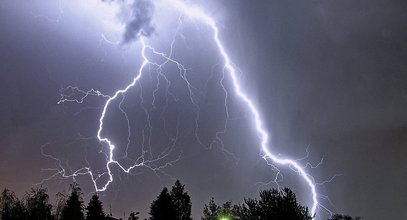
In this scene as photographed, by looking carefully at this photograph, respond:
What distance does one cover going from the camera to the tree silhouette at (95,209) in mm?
31219

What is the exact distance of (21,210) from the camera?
26.4m

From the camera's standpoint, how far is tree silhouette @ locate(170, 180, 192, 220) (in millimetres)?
31078

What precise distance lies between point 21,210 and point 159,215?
9439 mm

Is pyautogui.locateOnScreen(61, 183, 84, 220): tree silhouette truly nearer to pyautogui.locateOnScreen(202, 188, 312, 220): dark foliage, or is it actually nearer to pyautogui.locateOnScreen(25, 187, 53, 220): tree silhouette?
pyautogui.locateOnScreen(25, 187, 53, 220): tree silhouette

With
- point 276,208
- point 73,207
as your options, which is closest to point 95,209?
point 73,207

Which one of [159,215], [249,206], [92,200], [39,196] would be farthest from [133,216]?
[249,206]

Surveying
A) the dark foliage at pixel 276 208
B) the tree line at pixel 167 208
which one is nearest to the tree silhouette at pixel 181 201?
the tree line at pixel 167 208

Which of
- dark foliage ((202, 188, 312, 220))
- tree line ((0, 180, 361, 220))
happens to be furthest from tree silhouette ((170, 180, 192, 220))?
dark foliage ((202, 188, 312, 220))

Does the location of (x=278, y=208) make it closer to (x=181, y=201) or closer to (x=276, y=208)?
(x=276, y=208)

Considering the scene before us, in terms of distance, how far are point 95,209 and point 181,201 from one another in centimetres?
715

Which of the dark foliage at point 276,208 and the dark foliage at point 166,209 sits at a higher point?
the dark foliage at point 166,209

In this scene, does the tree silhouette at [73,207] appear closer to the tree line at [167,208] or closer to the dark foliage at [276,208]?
the tree line at [167,208]

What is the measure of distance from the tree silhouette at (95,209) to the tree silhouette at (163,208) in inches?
233

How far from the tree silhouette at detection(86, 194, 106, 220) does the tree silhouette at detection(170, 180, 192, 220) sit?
6153mm
